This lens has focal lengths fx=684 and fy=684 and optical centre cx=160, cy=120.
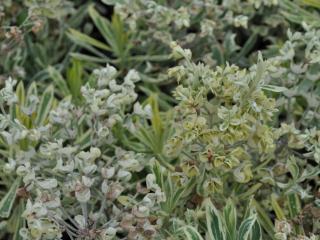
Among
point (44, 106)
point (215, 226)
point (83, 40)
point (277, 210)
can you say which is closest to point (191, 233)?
point (215, 226)

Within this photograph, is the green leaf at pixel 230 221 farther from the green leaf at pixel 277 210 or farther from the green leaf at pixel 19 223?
the green leaf at pixel 19 223

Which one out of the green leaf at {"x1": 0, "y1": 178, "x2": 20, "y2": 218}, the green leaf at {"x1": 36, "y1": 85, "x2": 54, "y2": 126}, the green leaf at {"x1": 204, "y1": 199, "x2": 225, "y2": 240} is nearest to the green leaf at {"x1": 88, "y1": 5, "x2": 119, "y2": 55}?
the green leaf at {"x1": 36, "y1": 85, "x2": 54, "y2": 126}

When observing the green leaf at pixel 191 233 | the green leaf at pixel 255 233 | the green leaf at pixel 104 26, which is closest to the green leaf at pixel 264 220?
the green leaf at pixel 255 233

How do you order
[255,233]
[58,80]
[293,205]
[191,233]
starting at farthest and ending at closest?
[58,80] < [293,205] < [255,233] < [191,233]

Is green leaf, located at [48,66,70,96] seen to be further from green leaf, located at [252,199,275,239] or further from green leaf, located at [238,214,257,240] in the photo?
green leaf, located at [238,214,257,240]

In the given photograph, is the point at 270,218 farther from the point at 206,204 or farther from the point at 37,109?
the point at 37,109

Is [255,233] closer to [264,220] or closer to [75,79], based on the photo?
[264,220]

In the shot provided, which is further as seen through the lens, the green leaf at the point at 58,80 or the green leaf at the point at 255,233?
the green leaf at the point at 58,80
